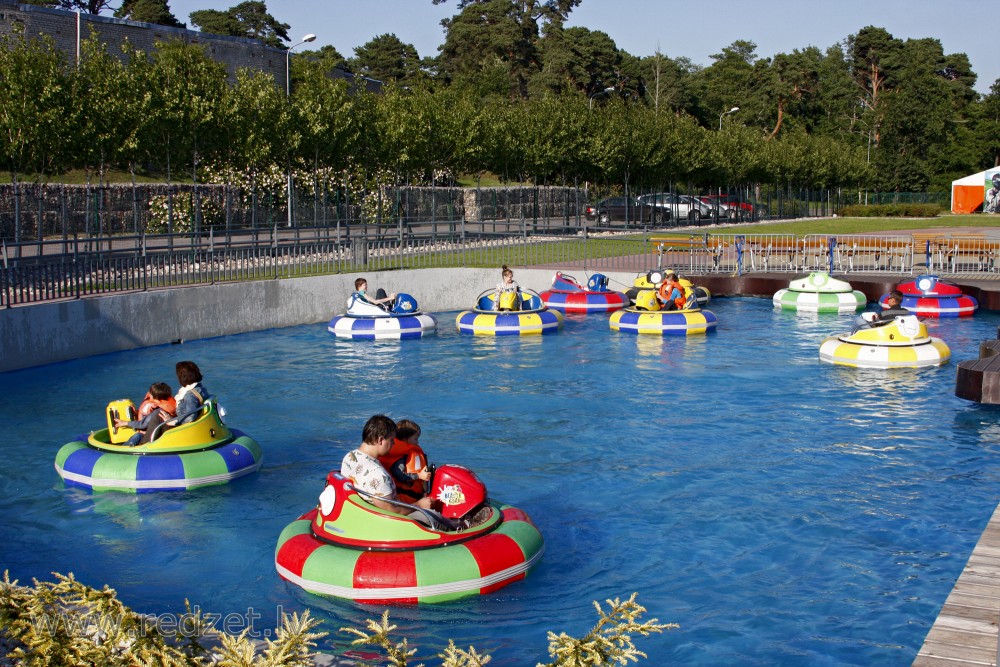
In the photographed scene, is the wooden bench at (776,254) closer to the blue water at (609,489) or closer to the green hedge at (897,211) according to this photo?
the blue water at (609,489)

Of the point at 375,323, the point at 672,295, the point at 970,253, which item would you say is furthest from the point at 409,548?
the point at 970,253

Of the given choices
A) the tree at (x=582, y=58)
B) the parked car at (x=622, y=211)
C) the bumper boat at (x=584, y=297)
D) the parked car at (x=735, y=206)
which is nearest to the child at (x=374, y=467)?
the bumper boat at (x=584, y=297)

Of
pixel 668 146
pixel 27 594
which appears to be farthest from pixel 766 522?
pixel 668 146

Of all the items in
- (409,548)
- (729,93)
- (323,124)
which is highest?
(729,93)

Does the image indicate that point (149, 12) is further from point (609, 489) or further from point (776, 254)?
point (609, 489)

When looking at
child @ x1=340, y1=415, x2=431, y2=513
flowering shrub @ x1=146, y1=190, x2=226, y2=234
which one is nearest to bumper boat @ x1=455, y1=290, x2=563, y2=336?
flowering shrub @ x1=146, y1=190, x2=226, y2=234

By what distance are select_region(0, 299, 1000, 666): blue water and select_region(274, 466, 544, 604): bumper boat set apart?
20 centimetres

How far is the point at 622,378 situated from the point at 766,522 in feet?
26.6

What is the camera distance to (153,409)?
478 inches

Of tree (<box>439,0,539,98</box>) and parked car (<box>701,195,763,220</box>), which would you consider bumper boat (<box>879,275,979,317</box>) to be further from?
tree (<box>439,0,539,98</box>)

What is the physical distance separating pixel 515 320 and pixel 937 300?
1055 cm

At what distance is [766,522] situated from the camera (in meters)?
11.0

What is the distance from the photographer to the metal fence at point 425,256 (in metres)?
22.1

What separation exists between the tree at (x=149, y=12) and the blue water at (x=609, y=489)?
187 feet
